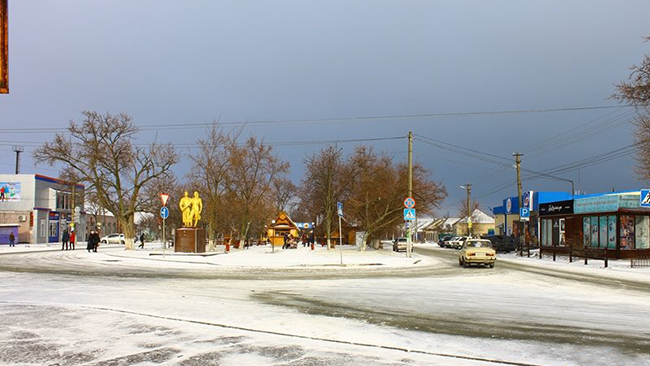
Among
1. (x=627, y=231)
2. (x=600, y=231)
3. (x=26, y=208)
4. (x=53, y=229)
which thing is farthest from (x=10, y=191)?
(x=627, y=231)

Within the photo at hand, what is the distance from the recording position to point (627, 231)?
3531 cm

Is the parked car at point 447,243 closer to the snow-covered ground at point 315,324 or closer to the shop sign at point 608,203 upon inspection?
the shop sign at point 608,203

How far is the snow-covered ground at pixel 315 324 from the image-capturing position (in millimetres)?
7109

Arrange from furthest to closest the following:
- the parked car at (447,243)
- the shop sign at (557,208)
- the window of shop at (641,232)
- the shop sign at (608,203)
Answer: the parked car at (447,243)
the shop sign at (557,208)
the window of shop at (641,232)
the shop sign at (608,203)

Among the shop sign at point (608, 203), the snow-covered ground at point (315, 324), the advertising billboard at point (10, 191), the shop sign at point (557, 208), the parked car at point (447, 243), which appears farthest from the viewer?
the parked car at point (447, 243)

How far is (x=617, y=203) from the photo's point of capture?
35.0 metres

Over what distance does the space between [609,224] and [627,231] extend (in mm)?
1231

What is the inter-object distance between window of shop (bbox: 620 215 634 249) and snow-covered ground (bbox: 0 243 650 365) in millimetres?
20823

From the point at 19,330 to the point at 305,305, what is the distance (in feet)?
18.7

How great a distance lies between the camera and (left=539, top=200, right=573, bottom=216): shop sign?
41.5 metres

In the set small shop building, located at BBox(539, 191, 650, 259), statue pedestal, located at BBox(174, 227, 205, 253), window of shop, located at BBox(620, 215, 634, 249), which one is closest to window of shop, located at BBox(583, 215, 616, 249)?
small shop building, located at BBox(539, 191, 650, 259)

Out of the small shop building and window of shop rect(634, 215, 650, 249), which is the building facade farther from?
window of shop rect(634, 215, 650, 249)

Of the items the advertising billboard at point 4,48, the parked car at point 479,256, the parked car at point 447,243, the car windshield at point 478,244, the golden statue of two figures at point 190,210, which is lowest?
the parked car at point 447,243

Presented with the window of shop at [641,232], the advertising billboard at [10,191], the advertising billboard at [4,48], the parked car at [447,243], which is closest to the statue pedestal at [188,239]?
the window of shop at [641,232]
